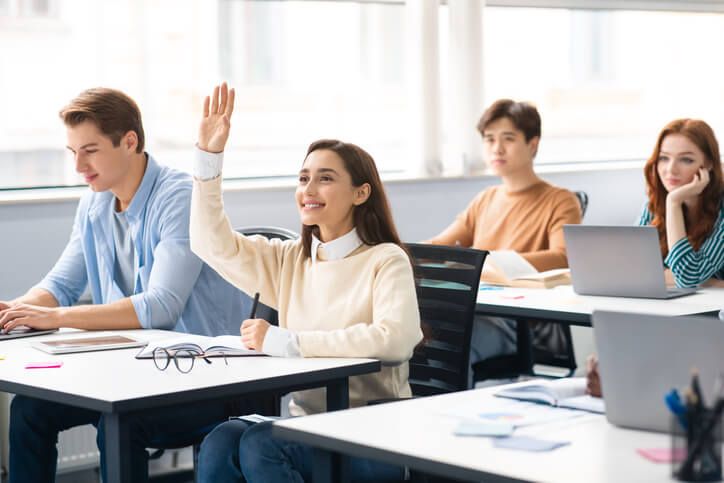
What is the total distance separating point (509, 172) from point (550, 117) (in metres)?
1.87

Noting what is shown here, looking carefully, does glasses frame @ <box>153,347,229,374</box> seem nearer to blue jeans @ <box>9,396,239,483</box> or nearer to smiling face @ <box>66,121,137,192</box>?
blue jeans @ <box>9,396,239,483</box>

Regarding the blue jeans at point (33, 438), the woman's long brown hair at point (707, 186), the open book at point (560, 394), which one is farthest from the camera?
the woman's long brown hair at point (707, 186)

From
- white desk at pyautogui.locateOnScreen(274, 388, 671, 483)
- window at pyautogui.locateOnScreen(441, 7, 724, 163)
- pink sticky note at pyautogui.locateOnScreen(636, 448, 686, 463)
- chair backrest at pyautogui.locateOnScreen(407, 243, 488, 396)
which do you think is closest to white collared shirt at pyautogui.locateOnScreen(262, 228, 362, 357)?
chair backrest at pyautogui.locateOnScreen(407, 243, 488, 396)

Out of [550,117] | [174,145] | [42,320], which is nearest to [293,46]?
[174,145]

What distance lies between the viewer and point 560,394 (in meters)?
2.08

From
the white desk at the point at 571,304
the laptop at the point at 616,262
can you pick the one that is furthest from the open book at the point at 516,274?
the laptop at the point at 616,262

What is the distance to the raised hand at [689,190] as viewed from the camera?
3.76 metres

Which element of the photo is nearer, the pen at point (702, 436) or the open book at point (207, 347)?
the pen at point (702, 436)

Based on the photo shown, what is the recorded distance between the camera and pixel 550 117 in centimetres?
642

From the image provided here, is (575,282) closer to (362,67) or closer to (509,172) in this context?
(509,172)

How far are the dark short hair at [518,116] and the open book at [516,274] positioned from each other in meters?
0.74

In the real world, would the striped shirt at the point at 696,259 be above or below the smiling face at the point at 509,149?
below

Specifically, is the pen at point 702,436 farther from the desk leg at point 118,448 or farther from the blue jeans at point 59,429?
the blue jeans at point 59,429

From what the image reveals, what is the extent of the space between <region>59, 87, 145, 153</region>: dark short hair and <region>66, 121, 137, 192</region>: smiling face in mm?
15
